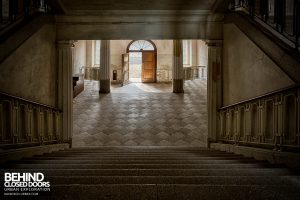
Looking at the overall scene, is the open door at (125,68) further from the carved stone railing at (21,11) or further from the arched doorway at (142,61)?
the carved stone railing at (21,11)

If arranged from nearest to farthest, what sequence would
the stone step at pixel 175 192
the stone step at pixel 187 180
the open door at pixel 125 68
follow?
the stone step at pixel 175 192, the stone step at pixel 187 180, the open door at pixel 125 68

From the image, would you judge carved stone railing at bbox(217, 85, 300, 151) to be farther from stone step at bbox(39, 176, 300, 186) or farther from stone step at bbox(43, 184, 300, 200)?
stone step at bbox(43, 184, 300, 200)

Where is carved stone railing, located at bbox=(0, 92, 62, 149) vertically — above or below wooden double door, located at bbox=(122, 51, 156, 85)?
below

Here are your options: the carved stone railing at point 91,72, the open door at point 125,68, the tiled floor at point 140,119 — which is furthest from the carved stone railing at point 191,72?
the tiled floor at point 140,119

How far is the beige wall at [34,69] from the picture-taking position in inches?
198

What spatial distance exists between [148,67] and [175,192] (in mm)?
20260

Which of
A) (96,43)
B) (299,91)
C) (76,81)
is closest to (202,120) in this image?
(76,81)

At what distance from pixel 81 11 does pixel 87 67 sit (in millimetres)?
12813

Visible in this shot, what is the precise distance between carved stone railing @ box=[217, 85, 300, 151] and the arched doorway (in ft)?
52.4

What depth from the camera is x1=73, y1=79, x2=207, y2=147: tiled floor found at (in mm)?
9148

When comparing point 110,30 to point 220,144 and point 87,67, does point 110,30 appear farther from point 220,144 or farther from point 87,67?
point 87,67
